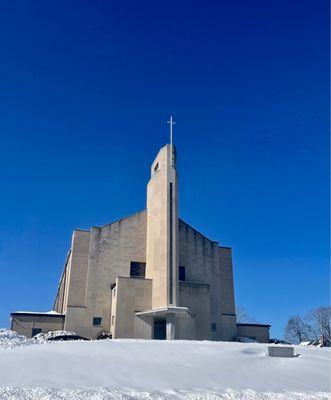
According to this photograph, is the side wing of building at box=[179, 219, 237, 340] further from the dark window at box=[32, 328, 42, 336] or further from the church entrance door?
the dark window at box=[32, 328, 42, 336]

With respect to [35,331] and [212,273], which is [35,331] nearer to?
[35,331]

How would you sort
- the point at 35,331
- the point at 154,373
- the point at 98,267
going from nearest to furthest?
the point at 154,373 → the point at 35,331 → the point at 98,267

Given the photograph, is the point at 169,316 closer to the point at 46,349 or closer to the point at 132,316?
the point at 132,316

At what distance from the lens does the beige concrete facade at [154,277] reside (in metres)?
35.1

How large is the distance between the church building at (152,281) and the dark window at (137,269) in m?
0.10

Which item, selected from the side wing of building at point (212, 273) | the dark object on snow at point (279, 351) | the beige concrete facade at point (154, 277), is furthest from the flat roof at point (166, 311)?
the dark object on snow at point (279, 351)

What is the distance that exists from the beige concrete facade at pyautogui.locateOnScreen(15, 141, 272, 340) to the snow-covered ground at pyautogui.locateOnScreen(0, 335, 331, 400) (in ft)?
53.0

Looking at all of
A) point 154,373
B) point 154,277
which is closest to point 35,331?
point 154,277

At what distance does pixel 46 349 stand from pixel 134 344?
417cm

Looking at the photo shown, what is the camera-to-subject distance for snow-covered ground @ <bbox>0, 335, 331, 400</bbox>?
11.7m

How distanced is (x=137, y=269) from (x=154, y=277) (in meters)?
5.26

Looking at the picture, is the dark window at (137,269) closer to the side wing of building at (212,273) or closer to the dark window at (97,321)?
the side wing of building at (212,273)

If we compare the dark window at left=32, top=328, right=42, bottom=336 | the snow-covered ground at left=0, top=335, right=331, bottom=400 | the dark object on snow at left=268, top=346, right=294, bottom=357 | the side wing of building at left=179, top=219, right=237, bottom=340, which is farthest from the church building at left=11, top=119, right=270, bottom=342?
the snow-covered ground at left=0, top=335, right=331, bottom=400

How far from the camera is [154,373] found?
13938 mm
